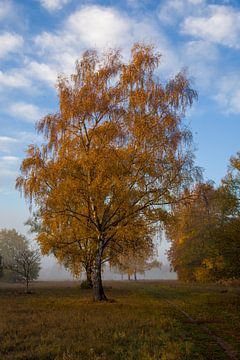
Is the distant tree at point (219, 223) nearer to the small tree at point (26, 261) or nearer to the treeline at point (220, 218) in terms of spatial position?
the treeline at point (220, 218)

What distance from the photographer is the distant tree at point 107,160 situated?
2320 cm

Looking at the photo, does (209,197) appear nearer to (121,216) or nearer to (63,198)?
(121,216)

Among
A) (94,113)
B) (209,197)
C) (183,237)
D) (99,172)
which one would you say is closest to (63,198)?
(99,172)

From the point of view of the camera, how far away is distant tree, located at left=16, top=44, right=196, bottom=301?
23.2 meters

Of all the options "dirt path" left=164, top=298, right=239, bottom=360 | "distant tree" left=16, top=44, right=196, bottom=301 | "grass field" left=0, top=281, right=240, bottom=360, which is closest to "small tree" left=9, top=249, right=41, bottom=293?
"distant tree" left=16, top=44, right=196, bottom=301

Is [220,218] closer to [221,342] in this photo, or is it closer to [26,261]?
[221,342]

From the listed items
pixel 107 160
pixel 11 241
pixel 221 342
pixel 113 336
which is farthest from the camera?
pixel 11 241

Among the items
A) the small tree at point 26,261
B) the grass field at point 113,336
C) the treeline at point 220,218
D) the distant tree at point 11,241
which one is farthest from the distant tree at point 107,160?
the distant tree at point 11,241

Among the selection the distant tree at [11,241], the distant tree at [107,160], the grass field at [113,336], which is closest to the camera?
the grass field at [113,336]

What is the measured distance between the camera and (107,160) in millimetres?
22609

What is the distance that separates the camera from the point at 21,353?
1003 cm

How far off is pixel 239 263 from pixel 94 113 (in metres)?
14.6

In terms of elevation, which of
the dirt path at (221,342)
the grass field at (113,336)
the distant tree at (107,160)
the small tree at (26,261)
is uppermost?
the distant tree at (107,160)

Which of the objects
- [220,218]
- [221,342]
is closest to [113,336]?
[221,342]
